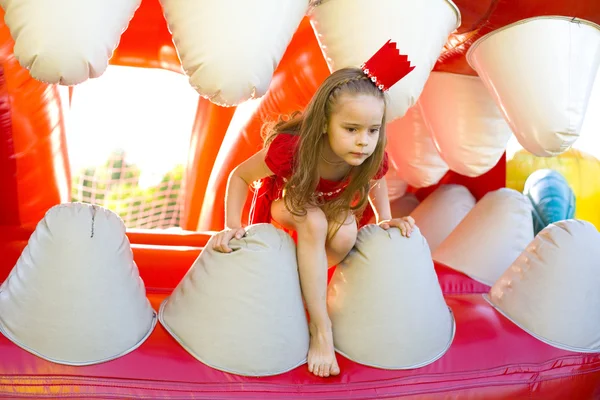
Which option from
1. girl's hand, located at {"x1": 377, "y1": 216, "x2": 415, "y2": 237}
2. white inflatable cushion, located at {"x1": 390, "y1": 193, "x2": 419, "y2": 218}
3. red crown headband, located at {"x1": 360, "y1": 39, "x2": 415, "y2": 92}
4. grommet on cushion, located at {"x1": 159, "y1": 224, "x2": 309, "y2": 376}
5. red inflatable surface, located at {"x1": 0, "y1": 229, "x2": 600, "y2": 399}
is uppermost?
red crown headband, located at {"x1": 360, "y1": 39, "x2": 415, "y2": 92}

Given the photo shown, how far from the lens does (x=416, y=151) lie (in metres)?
2.10

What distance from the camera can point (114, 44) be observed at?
1094mm

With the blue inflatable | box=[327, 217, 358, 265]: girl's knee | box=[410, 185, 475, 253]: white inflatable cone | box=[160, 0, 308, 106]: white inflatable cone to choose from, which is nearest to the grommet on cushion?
box=[327, 217, 358, 265]: girl's knee

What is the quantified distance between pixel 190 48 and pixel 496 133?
0.95 m

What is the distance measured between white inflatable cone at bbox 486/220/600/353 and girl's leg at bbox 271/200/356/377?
0.39 metres

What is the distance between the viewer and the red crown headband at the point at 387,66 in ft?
3.90

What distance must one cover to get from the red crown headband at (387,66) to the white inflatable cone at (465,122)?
0.61 meters

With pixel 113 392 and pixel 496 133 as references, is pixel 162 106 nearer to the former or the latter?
pixel 496 133

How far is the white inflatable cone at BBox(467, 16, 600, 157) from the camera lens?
54.2 inches

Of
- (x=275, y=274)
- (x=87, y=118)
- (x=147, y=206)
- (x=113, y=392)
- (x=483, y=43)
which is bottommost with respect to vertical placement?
(x=147, y=206)

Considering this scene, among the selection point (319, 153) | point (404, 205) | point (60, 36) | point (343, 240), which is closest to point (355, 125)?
point (319, 153)

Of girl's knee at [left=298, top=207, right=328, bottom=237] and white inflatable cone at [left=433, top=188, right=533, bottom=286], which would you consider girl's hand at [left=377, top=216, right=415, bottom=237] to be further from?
white inflatable cone at [left=433, top=188, right=533, bottom=286]

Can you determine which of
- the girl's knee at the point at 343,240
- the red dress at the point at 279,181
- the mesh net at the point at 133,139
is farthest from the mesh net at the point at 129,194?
the girl's knee at the point at 343,240

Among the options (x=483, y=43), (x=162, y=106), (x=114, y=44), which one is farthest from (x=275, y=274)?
(x=162, y=106)
